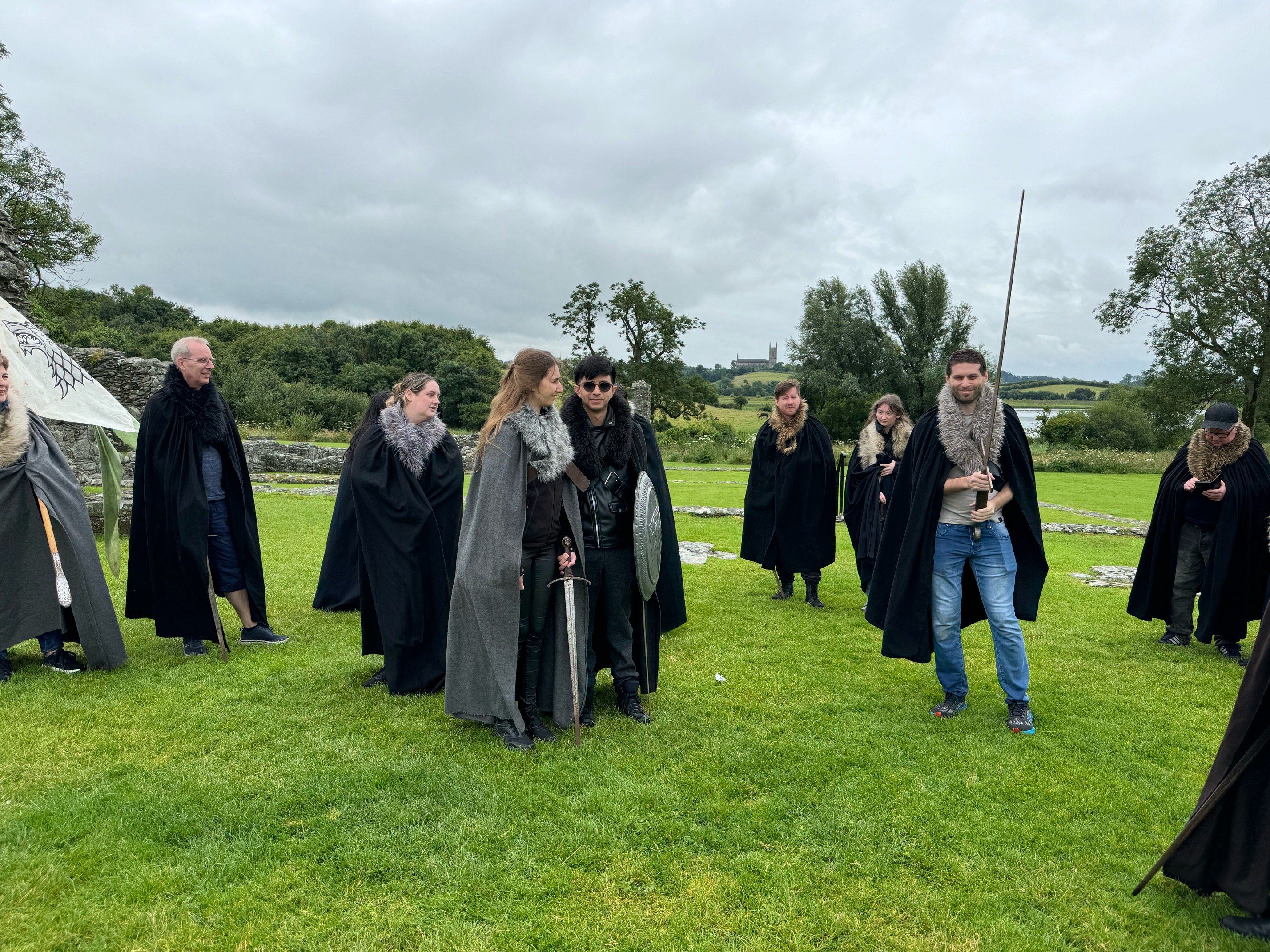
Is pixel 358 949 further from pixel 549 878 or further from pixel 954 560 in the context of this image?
pixel 954 560

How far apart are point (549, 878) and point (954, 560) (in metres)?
3.04

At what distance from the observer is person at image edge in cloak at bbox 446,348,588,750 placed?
13.4 ft

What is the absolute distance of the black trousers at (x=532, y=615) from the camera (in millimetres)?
4270

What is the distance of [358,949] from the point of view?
8.43 ft

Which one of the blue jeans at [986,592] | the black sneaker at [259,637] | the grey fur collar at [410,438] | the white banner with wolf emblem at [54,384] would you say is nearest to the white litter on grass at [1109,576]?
the blue jeans at [986,592]

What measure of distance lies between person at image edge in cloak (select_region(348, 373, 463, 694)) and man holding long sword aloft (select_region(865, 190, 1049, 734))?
122 inches

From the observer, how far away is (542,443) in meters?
4.12

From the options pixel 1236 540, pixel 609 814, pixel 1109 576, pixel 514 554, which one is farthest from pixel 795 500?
pixel 1109 576

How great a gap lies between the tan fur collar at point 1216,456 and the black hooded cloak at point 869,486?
252cm

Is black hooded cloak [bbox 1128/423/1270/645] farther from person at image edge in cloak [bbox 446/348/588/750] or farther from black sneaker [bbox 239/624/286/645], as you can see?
black sneaker [bbox 239/624/286/645]

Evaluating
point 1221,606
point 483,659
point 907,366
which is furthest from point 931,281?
point 483,659

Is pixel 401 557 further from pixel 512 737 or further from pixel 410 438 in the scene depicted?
pixel 512 737

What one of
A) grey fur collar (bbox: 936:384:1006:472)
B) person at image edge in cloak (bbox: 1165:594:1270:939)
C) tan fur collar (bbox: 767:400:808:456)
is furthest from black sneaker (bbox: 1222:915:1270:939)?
tan fur collar (bbox: 767:400:808:456)

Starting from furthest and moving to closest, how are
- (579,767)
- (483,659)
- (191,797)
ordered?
(483,659) < (579,767) < (191,797)
